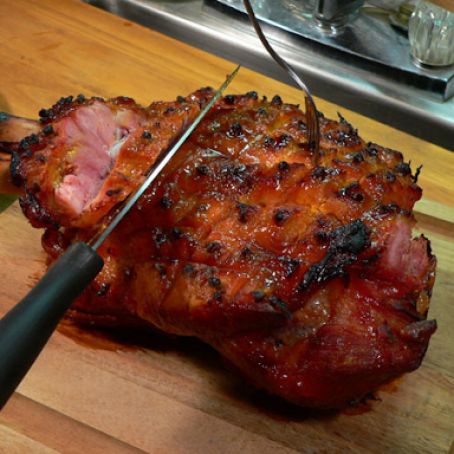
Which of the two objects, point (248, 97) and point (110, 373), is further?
point (248, 97)

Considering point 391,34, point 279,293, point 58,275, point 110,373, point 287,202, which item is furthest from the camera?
point 391,34

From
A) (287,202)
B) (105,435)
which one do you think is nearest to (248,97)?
(287,202)

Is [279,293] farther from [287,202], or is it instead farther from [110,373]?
[110,373]

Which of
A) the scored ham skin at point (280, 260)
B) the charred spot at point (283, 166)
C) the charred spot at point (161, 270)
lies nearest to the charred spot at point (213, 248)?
the scored ham skin at point (280, 260)

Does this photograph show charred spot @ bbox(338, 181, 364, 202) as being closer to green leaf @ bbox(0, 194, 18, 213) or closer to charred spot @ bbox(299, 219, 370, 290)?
charred spot @ bbox(299, 219, 370, 290)

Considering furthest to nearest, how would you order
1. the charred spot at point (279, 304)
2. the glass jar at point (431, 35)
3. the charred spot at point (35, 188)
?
the glass jar at point (431, 35) < the charred spot at point (35, 188) < the charred spot at point (279, 304)

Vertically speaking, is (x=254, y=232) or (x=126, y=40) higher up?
(x=254, y=232)

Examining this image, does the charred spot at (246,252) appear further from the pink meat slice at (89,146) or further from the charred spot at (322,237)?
the pink meat slice at (89,146)
